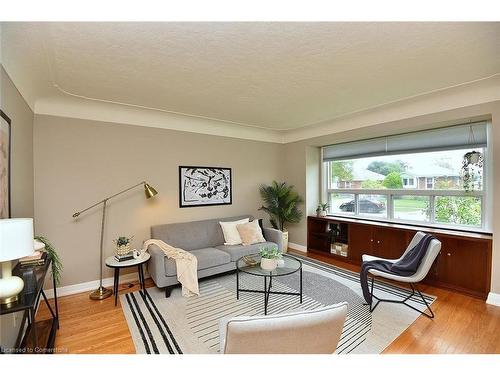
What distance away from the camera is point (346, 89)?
2.76 m

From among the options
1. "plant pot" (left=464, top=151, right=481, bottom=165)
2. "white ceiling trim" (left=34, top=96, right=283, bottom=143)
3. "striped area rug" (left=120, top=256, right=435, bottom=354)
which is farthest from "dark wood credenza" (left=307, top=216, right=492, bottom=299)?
"white ceiling trim" (left=34, top=96, right=283, bottom=143)

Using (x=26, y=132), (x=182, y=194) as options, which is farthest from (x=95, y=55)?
(x=182, y=194)

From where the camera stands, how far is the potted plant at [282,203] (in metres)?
4.79

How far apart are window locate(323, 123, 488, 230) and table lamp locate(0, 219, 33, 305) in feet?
14.6

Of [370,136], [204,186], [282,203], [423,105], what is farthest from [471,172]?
[204,186]

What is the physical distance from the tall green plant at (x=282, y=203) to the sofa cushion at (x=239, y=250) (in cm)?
113

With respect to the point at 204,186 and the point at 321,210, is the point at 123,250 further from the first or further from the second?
the point at 321,210

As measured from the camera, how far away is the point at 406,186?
3.82 meters

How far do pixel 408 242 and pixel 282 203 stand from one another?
223cm

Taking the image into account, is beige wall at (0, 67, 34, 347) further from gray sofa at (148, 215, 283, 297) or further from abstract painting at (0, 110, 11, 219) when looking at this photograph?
gray sofa at (148, 215, 283, 297)

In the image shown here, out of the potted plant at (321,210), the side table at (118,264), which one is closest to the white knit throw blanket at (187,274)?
the side table at (118,264)

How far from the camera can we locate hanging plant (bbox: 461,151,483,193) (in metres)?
3.06

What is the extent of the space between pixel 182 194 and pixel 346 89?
9.22 feet
